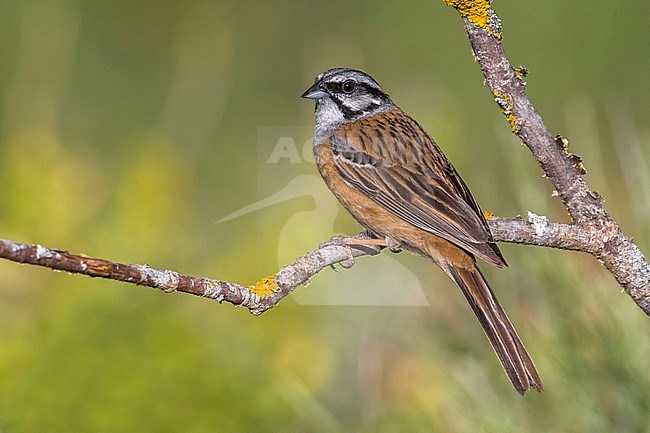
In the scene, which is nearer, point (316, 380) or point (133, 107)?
point (316, 380)

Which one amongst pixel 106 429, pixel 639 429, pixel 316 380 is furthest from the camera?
pixel 316 380

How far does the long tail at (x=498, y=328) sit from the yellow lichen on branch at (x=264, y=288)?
666 mm

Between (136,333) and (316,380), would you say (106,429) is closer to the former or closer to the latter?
(136,333)

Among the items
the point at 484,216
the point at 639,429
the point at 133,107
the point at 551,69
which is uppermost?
the point at 133,107

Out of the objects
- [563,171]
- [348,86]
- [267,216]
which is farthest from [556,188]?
[267,216]

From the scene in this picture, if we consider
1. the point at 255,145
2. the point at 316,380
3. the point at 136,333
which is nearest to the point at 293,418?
the point at 316,380

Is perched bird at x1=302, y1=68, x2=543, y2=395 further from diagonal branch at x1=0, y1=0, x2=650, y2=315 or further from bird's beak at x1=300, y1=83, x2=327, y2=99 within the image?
diagonal branch at x1=0, y1=0, x2=650, y2=315

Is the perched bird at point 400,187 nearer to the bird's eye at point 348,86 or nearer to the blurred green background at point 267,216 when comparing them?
the bird's eye at point 348,86

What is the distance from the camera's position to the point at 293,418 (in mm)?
3113

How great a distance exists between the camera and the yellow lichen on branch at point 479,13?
6.36 ft

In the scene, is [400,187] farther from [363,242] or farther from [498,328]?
[498,328]

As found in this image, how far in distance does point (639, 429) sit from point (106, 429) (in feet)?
4.92

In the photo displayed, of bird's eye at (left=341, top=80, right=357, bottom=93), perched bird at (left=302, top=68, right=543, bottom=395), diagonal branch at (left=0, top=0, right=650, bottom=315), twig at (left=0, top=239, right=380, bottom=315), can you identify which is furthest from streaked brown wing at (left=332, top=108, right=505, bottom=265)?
diagonal branch at (left=0, top=0, right=650, bottom=315)

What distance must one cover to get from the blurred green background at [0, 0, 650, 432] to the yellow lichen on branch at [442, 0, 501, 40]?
27.7 inches
